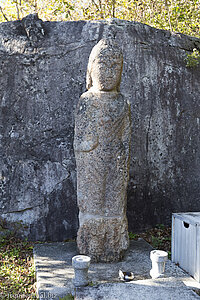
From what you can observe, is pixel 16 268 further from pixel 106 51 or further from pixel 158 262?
pixel 106 51

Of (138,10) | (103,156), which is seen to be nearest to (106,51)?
(103,156)

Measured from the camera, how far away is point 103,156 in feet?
11.7

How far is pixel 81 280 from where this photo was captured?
274cm

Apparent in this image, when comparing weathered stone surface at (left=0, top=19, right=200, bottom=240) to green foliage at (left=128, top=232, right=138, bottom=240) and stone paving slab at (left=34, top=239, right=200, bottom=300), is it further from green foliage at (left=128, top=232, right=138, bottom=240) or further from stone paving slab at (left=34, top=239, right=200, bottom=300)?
stone paving slab at (left=34, top=239, right=200, bottom=300)

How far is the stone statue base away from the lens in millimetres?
3580

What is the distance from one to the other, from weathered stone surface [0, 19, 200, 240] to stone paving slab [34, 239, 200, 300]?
2.20 ft

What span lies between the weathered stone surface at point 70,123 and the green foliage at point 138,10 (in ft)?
7.97

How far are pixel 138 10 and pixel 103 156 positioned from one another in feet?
17.8

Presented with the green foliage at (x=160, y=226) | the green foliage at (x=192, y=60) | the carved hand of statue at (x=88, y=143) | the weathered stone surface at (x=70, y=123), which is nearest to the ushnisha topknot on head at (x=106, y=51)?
the carved hand of statue at (x=88, y=143)

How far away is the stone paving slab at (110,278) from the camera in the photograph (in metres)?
2.57

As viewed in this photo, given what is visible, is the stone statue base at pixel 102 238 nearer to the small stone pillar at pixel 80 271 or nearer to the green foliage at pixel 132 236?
the small stone pillar at pixel 80 271

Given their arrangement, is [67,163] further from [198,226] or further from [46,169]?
[198,226]

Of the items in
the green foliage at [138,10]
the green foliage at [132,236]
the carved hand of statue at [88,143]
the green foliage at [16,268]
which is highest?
the green foliage at [138,10]

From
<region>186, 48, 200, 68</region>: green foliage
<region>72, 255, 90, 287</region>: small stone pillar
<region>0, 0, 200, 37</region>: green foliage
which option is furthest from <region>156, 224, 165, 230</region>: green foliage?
<region>0, 0, 200, 37</region>: green foliage
